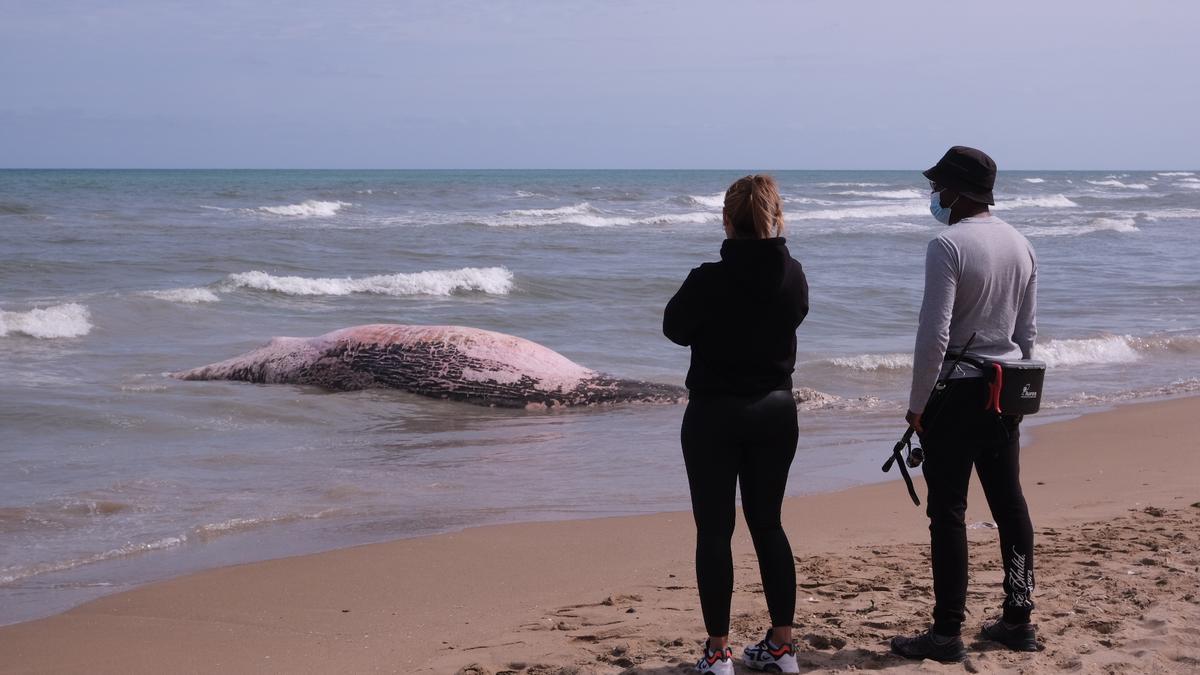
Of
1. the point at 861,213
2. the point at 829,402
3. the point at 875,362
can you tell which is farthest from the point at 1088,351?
the point at 861,213

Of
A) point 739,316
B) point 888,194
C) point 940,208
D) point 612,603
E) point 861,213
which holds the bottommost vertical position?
point 612,603

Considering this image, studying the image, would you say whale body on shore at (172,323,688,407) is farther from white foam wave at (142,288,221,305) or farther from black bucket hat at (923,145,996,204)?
black bucket hat at (923,145,996,204)

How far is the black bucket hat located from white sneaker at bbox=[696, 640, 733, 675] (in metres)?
1.66

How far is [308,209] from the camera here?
44719 millimetres

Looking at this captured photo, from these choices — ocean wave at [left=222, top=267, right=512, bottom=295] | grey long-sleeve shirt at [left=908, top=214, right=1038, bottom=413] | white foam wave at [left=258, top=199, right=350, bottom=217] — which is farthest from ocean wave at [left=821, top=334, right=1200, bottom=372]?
white foam wave at [left=258, top=199, right=350, bottom=217]

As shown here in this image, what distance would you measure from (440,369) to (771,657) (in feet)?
22.5

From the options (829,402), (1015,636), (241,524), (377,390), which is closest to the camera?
(1015,636)

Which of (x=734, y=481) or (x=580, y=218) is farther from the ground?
(x=734, y=481)

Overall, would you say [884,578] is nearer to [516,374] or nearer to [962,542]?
[962,542]

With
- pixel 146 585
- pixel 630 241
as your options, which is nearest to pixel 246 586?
pixel 146 585

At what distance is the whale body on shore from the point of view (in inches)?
398

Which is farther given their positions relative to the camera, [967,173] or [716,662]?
[967,173]

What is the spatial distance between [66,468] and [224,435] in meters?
1.38

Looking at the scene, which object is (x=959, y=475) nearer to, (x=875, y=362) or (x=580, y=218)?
(x=875, y=362)
